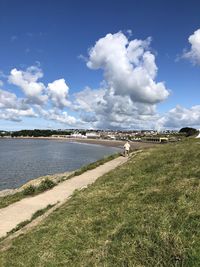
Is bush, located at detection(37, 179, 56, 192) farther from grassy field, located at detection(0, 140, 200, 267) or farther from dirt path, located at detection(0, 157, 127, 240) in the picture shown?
grassy field, located at detection(0, 140, 200, 267)

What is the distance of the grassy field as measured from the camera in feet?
23.8

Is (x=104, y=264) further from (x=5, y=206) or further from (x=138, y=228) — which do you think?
(x=5, y=206)

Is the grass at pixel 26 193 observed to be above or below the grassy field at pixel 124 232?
below

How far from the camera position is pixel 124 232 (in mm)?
8594

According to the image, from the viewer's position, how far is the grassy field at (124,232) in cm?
726

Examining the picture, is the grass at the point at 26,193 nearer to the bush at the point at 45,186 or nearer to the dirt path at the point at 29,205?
the bush at the point at 45,186

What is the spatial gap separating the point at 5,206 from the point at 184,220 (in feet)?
34.6

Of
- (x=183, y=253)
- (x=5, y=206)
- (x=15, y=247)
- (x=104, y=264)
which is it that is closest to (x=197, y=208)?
(x=183, y=253)

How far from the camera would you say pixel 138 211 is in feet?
33.5

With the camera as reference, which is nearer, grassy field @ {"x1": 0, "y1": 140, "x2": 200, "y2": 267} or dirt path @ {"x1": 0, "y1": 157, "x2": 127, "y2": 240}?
grassy field @ {"x1": 0, "y1": 140, "x2": 200, "y2": 267}

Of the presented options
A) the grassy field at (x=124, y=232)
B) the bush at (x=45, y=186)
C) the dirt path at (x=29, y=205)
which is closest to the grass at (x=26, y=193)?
the bush at (x=45, y=186)

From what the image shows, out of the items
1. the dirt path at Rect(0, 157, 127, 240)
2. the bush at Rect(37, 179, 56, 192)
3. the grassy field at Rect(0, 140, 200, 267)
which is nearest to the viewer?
the grassy field at Rect(0, 140, 200, 267)

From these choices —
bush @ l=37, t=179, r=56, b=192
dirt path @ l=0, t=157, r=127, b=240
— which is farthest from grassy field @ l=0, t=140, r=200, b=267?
bush @ l=37, t=179, r=56, b=192

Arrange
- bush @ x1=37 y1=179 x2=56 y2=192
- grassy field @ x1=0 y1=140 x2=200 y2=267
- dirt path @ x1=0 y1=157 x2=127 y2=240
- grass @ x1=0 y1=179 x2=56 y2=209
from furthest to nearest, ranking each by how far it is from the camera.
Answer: bush @ x1=37 y1=179 x2=56 y2=192 < grass @ x1=0 y1=179 x2=56 y2=209 < dirt path @ x1=0 y1=157 x2=127 y2=240 < grassy field @ x1=0 y1=140 x2=200 y2=267
